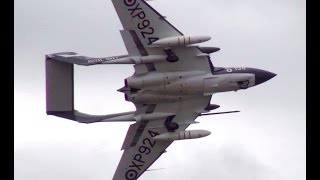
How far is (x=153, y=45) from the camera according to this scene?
3472 inches

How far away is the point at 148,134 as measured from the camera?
93.3m

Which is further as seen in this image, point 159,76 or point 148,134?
point 148,134

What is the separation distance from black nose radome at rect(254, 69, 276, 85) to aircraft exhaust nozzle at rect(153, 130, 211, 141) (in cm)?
547

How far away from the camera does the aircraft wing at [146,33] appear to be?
88000mm

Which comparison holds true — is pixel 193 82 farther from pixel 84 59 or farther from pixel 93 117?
pixel 93 117

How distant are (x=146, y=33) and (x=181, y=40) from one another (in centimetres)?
268

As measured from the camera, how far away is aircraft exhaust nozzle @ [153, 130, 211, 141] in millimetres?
91375

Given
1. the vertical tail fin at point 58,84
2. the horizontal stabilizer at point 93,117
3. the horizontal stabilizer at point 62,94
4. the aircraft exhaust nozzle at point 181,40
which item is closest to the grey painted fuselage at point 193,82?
the aircraft exhaust nozzle at point 181,40

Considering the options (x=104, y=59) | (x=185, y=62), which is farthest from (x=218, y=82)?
(x=104, y=59)

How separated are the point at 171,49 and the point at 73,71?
312 inches

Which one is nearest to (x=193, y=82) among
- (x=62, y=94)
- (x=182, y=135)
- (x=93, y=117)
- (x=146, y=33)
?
(x=146, y=33)

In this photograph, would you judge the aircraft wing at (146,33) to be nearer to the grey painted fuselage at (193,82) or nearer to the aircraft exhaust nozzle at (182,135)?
the grey painted fuselage at (193,82)

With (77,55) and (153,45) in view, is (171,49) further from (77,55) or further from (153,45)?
(77,55)

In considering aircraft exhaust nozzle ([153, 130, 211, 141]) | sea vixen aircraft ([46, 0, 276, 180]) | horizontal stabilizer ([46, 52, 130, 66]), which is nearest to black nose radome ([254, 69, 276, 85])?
sea vixen aircraft ([46, 0, 276, 180])
